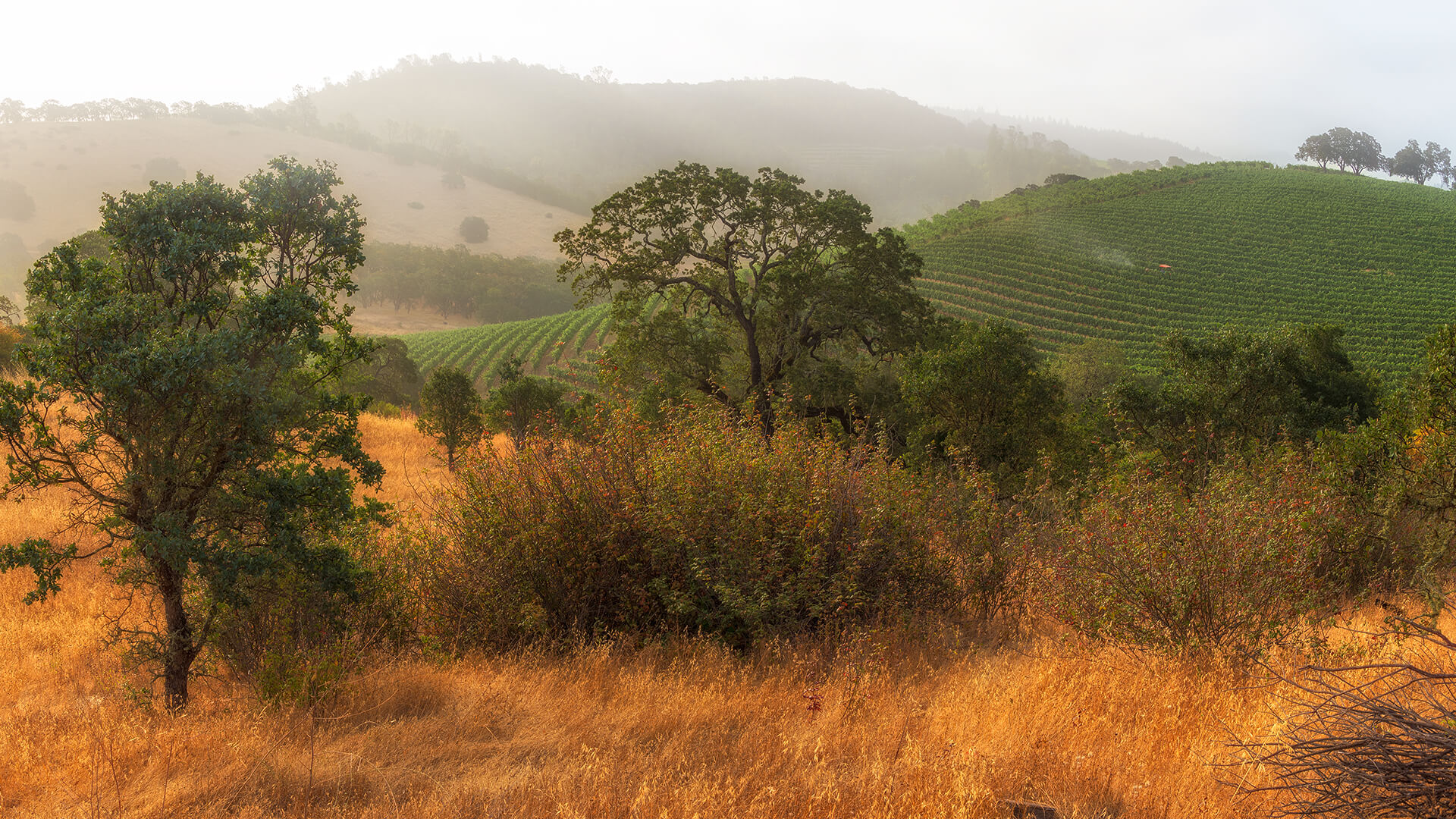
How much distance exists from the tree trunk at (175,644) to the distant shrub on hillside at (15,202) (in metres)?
130

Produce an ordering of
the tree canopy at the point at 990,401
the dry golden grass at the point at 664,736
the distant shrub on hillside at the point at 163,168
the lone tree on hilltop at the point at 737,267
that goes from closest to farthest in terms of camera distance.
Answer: the dry golden grass at the point at 664,736 → the tree canopy at the point at 990,401 → the lone tree on hilltop at the point at 737,267 → the distant shrub on hillside at the point at 163,168

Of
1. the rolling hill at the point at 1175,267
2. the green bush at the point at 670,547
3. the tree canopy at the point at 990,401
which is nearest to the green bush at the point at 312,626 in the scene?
the green bush at the point at 670,547

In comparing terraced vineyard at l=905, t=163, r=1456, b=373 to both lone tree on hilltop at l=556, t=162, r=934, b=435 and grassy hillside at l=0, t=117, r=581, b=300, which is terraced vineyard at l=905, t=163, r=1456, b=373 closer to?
lone tree on hilltop at l=556, t=162, r=934, b=435

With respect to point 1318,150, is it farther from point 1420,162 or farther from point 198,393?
point 198,393

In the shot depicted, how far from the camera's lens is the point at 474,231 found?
127 m

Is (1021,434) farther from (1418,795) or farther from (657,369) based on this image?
(1418,795)

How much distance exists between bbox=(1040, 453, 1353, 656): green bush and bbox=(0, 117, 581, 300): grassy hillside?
112 metres

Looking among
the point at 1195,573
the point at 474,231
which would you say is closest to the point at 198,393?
the point at 1195,573

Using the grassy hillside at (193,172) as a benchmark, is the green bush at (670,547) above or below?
below

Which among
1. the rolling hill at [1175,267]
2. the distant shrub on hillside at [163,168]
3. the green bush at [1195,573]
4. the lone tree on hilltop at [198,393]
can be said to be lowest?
the green bush at [1195,573]

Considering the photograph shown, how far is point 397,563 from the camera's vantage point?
7574 millimetres

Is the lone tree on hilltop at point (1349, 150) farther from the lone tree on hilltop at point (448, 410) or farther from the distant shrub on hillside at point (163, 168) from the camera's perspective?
the distant shrub on hillside at point (163, 168)

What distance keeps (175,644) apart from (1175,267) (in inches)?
2783

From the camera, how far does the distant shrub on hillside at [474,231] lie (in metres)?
126
